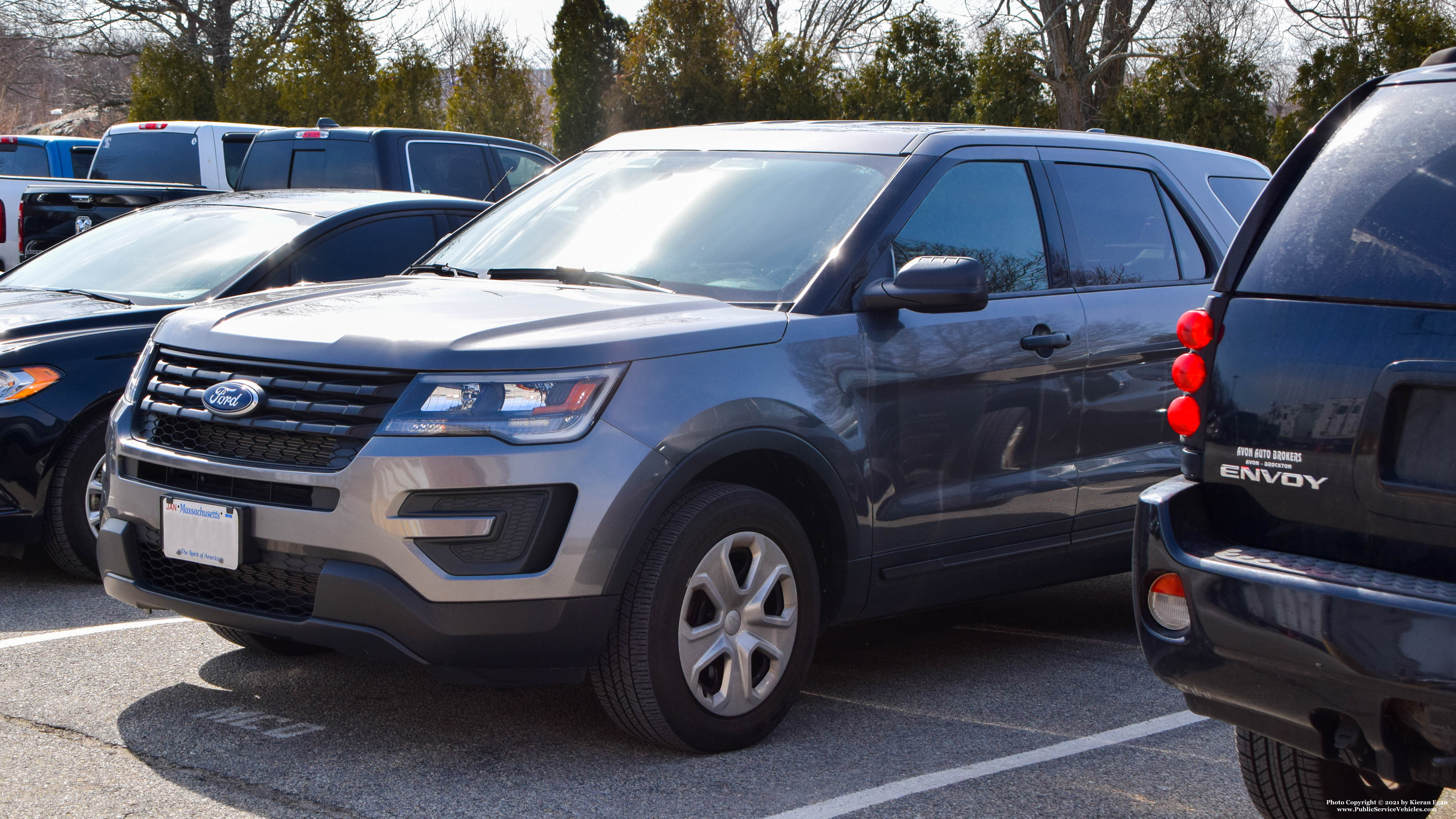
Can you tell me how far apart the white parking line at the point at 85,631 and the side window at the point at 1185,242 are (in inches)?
154

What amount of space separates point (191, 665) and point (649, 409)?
210 centimetres

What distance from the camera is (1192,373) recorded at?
306 centimetres

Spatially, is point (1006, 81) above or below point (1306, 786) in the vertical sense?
above

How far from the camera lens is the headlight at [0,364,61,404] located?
564cm

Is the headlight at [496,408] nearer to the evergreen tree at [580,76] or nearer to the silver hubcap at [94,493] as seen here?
the silver hubcap at [94,493]

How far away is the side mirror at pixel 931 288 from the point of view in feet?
13.7

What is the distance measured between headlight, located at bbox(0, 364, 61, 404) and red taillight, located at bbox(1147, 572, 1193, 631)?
4484mm

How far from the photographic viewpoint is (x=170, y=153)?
12.6 meters

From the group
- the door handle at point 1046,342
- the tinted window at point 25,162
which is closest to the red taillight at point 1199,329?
the door handle at point 1046,342

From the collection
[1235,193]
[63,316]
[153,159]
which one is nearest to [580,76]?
[153,159]

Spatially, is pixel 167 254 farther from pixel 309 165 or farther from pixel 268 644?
pixel 309 165

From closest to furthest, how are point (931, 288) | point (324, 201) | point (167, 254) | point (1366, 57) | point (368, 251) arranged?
1. point (931, 288)
2. point (167, 254)
3. point (368, 251)
4. point (324, 201)
5. point (1366, 57)

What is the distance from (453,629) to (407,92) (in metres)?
25.6

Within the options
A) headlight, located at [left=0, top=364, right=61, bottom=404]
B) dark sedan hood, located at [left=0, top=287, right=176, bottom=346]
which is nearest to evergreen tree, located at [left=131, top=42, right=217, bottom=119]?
dark sedan hood, located at [left=0, top=287, right=176, bottom=346]
